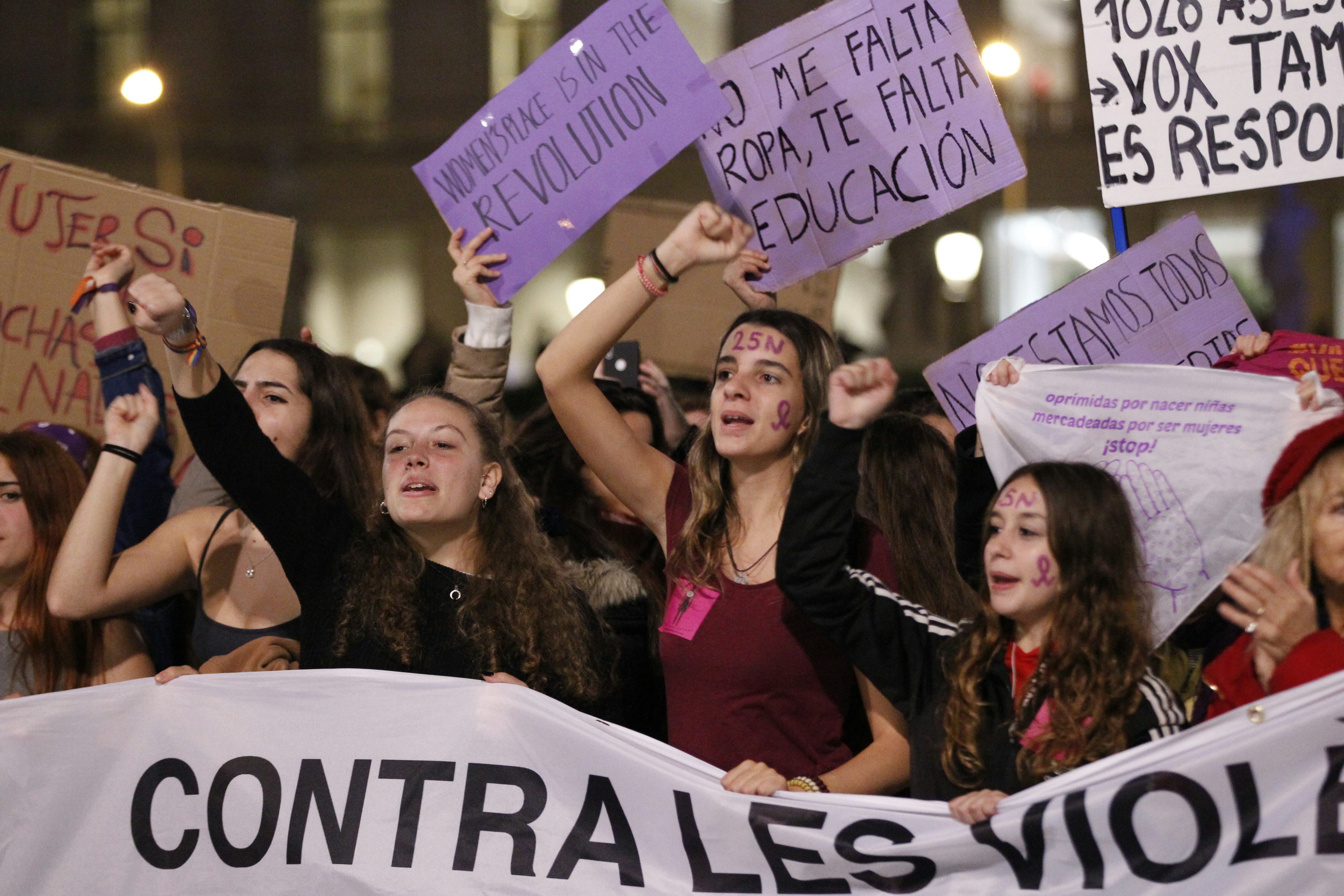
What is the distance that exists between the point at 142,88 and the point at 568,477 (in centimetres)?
1216

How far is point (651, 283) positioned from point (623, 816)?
113cm

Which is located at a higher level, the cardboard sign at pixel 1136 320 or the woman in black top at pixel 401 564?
the cardboard sign at pixel 1136 320

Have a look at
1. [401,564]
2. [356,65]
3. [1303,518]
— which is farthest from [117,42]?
[1303,518]

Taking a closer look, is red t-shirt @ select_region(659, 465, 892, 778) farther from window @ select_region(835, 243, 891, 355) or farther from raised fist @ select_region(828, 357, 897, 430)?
window @ select_region(835, 243, 891, 355)

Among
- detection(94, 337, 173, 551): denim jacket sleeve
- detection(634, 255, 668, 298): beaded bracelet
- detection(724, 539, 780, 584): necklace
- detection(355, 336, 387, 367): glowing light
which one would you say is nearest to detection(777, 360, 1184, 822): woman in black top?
detection(724, 539, 780, 584): necklace

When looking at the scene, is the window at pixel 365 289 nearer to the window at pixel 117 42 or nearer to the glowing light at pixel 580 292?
the glowing light at pixel 580 292

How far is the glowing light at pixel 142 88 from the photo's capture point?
11.9m

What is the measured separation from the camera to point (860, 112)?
3959mm

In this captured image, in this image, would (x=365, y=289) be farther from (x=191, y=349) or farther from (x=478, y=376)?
(x=191, y=349)

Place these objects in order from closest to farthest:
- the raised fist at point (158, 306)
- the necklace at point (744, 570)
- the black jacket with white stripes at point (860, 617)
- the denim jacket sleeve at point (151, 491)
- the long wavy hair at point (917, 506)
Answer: the black jacket with white stripes at point (860, 617) < the necklace at point (744, 570) < the raised fist at point (158, 306) < the long wavy hair at point (917, 506) < the denim jacket sleeve at point (151, 491)

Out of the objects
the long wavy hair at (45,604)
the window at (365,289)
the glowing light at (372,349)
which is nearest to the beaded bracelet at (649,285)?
the long wavy hair at (45,604)

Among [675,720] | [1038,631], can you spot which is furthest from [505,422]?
[1038,631]

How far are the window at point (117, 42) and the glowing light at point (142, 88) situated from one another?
0.18 meters

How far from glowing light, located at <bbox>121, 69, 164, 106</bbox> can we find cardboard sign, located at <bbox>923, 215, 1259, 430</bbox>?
8922 mm
